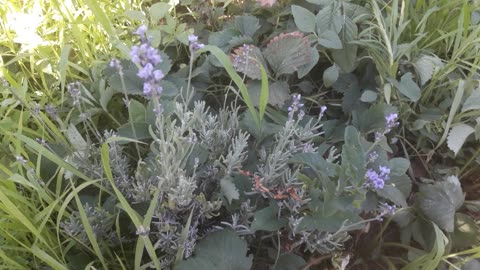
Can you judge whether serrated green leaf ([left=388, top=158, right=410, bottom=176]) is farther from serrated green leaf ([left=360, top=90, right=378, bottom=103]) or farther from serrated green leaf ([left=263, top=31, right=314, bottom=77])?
serrated green leaf ([left=263, top=31, right=314, bottom=77])

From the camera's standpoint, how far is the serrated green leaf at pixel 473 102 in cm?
118

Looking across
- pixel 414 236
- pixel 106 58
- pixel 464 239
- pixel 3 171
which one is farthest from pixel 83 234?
pixel 464 239

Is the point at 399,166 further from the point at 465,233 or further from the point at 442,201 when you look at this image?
the point at 465,233

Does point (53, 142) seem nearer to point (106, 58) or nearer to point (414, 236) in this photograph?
point (106, 58)

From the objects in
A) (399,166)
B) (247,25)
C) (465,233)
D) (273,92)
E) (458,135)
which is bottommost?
(465,233)

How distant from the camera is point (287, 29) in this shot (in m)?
1.34

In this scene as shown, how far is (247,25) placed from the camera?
4.21 ft

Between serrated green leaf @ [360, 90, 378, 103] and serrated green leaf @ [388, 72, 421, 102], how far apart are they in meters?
0.05

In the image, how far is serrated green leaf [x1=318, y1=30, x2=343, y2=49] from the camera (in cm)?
120

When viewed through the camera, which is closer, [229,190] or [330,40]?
[229,190]

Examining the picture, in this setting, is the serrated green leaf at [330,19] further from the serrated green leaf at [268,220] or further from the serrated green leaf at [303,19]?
the serrated green leaf at [268,220]

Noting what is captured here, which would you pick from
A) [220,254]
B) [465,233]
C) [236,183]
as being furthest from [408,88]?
[220,254]

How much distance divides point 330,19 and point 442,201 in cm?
51

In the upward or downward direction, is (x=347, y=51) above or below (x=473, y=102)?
above
